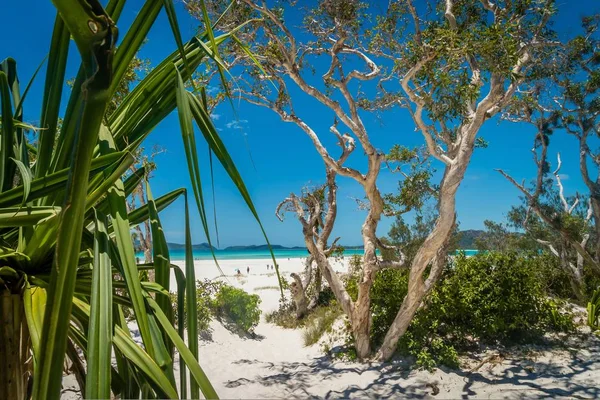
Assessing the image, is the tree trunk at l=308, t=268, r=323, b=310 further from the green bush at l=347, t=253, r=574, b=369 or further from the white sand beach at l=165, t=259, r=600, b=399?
the green bush at l=347, t=253, r=574, b=369

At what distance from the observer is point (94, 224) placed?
0.90 m

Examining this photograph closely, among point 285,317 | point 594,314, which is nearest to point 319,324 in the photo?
point 285,317

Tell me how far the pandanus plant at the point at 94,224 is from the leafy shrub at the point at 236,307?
349 inches

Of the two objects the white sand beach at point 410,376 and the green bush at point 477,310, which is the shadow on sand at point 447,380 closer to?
the white sand beach at point 410,376

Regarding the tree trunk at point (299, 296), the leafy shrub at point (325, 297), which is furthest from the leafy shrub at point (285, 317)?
the leafy shrub at point (325, 297)

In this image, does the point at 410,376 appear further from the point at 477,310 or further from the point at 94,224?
the point at 94,224

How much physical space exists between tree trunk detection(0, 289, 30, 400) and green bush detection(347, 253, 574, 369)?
7.08 metres

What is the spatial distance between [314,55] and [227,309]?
20.8ft

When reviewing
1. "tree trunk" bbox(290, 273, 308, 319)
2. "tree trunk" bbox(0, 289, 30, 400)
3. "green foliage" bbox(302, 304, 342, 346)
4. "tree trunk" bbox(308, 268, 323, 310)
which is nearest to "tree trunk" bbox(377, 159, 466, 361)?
"green foliage" bbox(302, 304, 342, 346)

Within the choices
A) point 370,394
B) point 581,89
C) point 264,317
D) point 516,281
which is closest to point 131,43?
point 370,394

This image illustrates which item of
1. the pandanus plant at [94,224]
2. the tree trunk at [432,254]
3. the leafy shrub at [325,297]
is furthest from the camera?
the leafy shrub at [325,297]

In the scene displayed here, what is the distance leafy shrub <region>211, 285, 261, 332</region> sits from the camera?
383 inches

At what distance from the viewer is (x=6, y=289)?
0.85 meters

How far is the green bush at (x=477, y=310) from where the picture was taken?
747 cm
